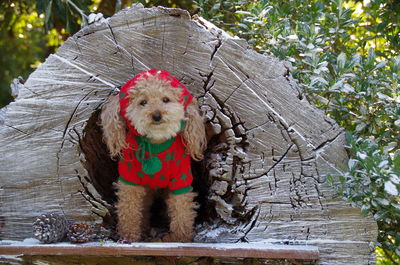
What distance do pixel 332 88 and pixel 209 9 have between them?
1.28 metres

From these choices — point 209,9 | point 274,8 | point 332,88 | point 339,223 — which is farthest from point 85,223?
point 209,9

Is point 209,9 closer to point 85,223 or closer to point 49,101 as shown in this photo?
point 49,101

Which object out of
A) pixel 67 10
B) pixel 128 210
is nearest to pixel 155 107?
pixel 128 210

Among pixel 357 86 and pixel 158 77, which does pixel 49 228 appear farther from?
pixel 357 86

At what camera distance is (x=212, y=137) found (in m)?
2.27

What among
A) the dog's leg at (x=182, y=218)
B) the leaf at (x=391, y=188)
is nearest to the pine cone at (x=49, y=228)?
the dog's leg at (x=182, y=218)

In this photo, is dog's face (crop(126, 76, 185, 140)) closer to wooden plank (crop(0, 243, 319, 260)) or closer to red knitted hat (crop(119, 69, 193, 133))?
red knitted hat (crop(119, 69, 193, 133))

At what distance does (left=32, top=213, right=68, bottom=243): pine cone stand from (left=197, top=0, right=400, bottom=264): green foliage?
3.85ft

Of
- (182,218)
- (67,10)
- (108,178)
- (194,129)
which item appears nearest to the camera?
(194,129)

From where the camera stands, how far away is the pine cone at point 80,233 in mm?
2020

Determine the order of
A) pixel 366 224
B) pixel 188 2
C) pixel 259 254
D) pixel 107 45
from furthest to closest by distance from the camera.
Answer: pixel 188 2
pixel 107 45
pixel 366 224
pixel 259 254

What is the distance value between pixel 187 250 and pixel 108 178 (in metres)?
0.76

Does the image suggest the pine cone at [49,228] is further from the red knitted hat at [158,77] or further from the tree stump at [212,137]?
the red knitted hat at [158,77]

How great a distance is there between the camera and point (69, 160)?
216cm
